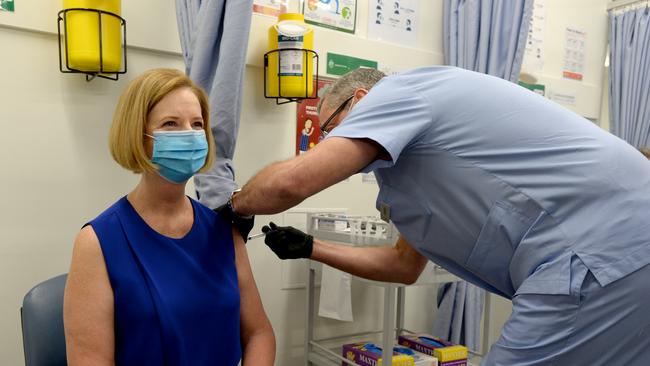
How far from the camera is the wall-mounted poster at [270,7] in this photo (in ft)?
7.06

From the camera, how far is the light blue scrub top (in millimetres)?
1038

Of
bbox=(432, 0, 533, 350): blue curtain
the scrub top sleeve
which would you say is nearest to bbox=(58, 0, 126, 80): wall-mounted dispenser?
the scrub top sleeve

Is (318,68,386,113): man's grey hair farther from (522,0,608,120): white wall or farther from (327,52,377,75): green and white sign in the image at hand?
(522,0,608,120): white wall

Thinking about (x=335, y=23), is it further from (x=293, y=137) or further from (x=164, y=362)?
(x=164, y=362)

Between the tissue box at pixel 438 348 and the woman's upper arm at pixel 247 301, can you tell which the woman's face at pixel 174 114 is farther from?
the tissue box at pixel 438 348

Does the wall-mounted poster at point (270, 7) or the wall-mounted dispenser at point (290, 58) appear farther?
the wall-mounted poster at point (270, 7)

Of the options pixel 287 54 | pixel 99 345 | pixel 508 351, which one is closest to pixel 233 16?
pixel 287 54

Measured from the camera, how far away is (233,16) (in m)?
1.70

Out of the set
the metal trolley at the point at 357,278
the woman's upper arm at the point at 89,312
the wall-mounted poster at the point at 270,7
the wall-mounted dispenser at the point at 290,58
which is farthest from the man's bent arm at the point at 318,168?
the wall-mounted poster at the point at 270,7

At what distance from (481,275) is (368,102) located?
49 cm

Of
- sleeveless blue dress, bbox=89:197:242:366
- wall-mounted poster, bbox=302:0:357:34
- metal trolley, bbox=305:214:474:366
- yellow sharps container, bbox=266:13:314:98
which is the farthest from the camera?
wall-mounted poster, bbox=302:0:357:34

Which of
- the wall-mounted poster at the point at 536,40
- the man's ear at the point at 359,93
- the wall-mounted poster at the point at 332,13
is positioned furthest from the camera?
the wall-mounted poster at the point at 536,40

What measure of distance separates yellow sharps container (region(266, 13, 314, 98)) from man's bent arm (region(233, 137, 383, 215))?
39.0 inches

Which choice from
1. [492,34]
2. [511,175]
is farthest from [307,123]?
[511,175]
